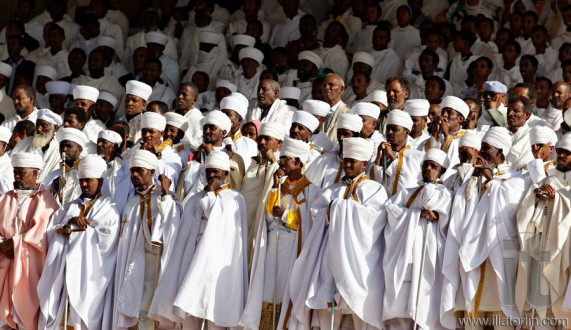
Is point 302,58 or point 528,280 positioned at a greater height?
point 302,58

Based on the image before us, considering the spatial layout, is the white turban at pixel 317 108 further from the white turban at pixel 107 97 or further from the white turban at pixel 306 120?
the white turban at pixel 107 97

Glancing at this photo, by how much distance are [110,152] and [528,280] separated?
4735 mm

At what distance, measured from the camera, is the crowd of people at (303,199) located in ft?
38.4

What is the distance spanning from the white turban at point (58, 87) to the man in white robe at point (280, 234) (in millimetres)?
4918

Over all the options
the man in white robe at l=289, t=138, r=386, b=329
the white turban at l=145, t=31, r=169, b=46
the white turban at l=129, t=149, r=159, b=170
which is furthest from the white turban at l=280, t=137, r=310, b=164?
the white turban at l=145, t=31, r=169, b=46

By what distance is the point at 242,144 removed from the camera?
13.8 m

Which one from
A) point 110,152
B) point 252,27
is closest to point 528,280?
point 110,152

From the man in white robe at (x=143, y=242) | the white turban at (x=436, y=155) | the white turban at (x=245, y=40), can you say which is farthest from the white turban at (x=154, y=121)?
the white turban at (x=245, y=40)

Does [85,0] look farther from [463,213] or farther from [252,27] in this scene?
[463,213]

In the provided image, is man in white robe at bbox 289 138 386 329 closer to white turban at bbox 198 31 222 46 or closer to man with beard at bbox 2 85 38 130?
man with beard at bbox 2 85 38 130

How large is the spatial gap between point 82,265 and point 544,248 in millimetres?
4349

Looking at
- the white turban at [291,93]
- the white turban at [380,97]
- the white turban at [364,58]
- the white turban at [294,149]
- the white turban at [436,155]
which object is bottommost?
the white turban at [436,155]

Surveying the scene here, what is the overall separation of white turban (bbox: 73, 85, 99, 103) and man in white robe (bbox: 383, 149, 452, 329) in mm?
4987

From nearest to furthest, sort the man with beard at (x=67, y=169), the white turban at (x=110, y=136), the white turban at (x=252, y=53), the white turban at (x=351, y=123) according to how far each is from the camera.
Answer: the white turban at (x=351, y=123)
the man with beard at (x=67, y=169)
the white turban at (x=110, y=136)
the white turban at (x=252, y=53)
